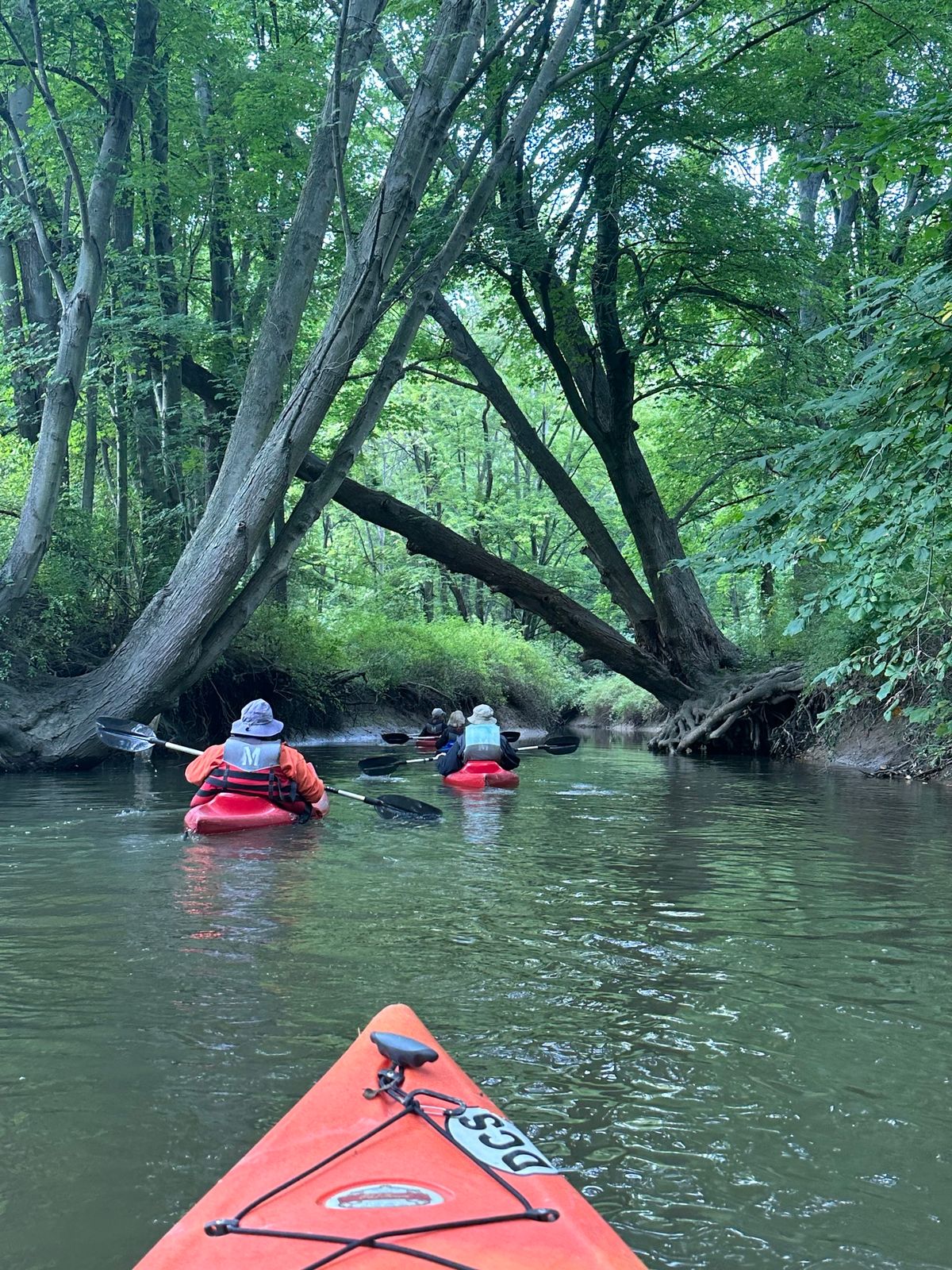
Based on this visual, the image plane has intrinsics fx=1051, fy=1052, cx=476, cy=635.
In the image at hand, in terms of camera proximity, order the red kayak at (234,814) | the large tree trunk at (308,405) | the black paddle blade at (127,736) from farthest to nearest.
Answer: the large tree trunk at (308,405) → the black paddle blade at (127,736) → the red kayak at (234,814)

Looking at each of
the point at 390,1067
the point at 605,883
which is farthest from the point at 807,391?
the point at 390,1067

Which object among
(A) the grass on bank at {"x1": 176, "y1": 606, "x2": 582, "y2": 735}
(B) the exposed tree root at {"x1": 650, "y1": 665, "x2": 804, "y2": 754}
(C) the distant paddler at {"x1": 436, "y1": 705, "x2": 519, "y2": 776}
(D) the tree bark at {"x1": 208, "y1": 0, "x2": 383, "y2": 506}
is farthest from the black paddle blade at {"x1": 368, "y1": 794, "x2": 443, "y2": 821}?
(B) the exposed tree root at {"x1": 650, "y1": 665, "x2": 804, "y2": 754}

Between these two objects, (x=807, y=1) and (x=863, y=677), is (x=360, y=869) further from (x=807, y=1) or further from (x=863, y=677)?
(x=807, y=1)

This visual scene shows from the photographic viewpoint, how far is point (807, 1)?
1350 cm

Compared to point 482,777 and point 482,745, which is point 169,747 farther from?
point 482,745

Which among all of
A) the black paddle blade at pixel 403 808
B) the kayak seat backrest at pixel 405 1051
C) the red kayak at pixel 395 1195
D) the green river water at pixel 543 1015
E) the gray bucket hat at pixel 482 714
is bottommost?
the green river water at pixel 543 1015

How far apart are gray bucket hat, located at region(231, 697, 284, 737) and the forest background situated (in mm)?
2705

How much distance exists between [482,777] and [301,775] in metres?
3.76

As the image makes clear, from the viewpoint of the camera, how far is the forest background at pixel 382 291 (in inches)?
461

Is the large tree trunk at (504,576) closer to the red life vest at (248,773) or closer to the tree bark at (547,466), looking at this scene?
the tree bark at (547,466)

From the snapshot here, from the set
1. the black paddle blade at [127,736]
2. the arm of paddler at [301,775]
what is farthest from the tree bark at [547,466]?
the arm of paddler at [301,775]

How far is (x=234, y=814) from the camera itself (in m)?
8.80

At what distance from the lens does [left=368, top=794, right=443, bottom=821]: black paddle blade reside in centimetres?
978

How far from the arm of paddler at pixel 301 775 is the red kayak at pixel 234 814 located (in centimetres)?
20
